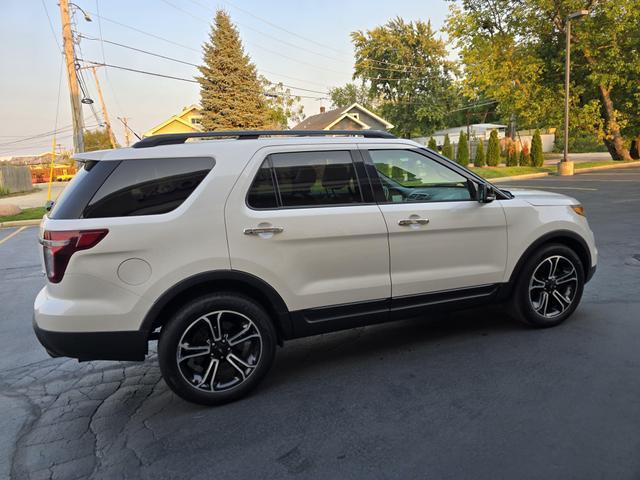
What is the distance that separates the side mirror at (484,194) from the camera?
402 centimetres

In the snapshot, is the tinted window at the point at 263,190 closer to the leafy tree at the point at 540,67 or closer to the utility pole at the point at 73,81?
the utility pole at the point at 73,81

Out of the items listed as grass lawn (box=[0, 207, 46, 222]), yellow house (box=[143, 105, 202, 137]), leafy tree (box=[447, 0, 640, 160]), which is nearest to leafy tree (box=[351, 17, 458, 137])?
yellow house (box=[143, 105, 202, 137])

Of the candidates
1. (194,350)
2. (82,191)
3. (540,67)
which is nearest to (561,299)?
(194,350)

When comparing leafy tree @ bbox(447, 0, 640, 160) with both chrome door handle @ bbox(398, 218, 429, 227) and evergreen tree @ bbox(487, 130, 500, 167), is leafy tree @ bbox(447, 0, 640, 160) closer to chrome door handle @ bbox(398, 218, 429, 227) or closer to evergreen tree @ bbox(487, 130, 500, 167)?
evergreen tree @ bbox(487, 130, 500, 167)

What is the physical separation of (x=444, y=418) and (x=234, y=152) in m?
2.27

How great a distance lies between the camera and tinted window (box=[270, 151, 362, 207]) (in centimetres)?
350

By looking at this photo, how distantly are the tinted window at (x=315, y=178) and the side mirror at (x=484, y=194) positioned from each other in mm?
1095

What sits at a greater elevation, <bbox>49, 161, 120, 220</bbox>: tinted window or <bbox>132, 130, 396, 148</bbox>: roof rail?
<bbox>132, 130, 396, 148</bbox>: roof rail

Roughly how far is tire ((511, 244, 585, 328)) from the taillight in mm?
3443

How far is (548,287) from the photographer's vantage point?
435 cm

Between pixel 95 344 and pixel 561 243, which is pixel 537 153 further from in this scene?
pixel 95 344

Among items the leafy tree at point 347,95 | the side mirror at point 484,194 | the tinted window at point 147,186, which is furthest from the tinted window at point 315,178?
the leafy tree at point 347,95

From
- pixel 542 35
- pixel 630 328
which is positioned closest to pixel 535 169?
pixel 542 35

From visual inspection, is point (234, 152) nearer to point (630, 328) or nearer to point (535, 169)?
point (630, 328)
